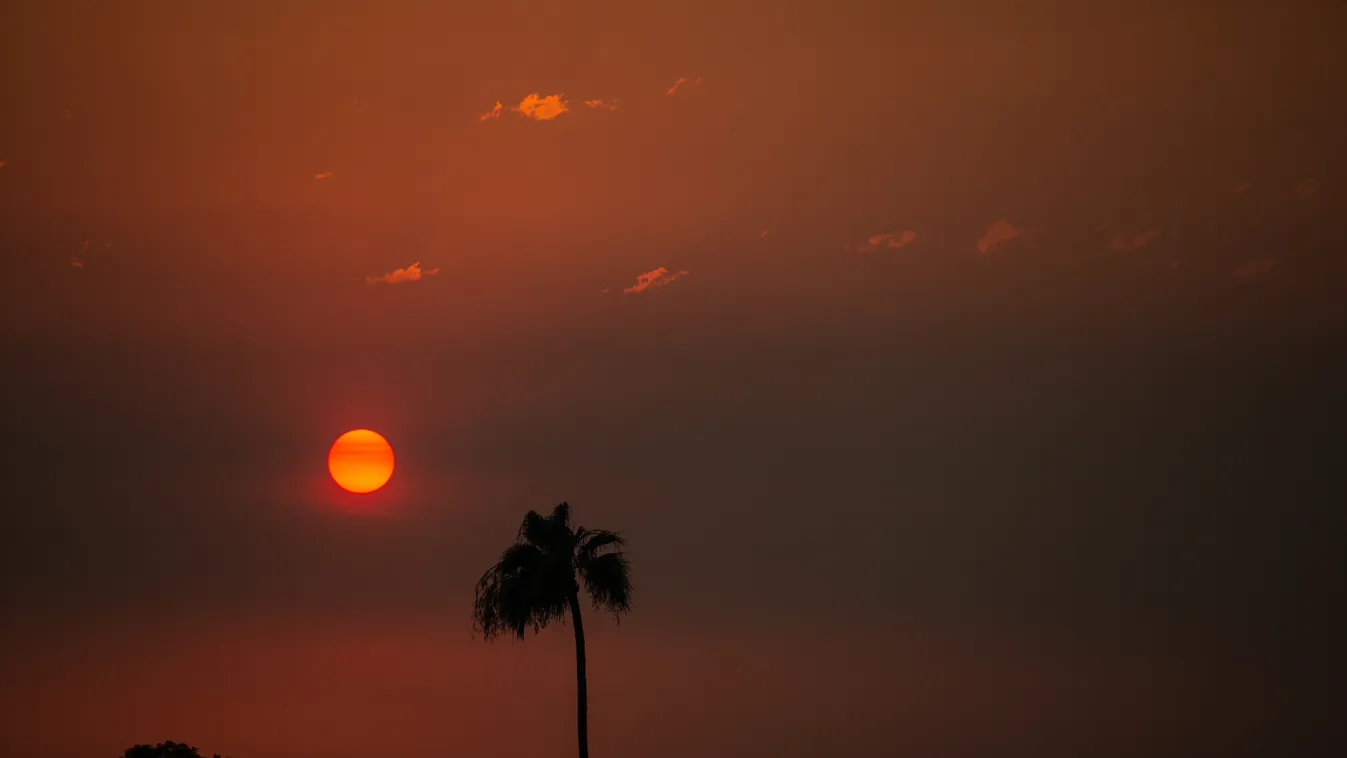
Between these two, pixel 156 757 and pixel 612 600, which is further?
pixel 156 757

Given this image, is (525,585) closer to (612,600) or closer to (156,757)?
(612,600)

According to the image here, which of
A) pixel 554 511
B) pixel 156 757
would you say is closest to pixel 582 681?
pixel 554 511

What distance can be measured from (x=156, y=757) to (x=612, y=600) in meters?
22.3

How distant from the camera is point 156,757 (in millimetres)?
46938

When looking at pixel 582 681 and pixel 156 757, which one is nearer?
pixel 582 681

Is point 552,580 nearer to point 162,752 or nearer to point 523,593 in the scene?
point 523,593

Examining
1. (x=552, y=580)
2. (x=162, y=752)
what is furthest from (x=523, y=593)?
(x=162, y=752)

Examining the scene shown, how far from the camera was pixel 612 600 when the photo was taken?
40281 mm

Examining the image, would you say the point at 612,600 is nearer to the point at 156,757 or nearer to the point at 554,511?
the point at 554,511

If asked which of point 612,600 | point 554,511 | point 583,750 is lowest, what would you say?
point 583,750

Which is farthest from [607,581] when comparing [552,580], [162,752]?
[162,752]

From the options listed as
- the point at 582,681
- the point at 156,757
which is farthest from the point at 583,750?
the point at 156,757

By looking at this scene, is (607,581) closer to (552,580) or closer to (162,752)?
(552,580)

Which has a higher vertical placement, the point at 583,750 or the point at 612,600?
the point at 612,600
